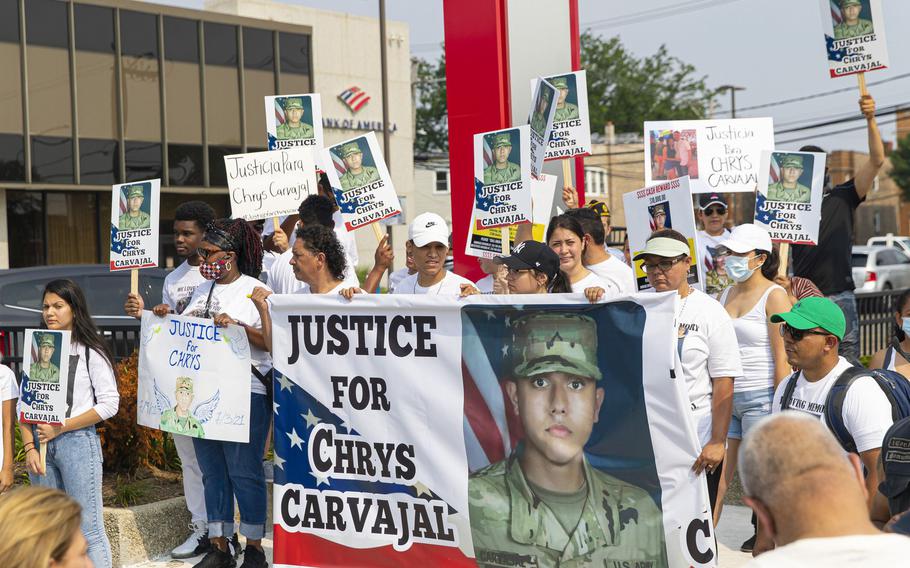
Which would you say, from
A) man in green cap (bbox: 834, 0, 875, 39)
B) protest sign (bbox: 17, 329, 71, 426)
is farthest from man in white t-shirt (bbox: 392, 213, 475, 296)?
man in green cap (bbox: 834, 0, 875, 39)

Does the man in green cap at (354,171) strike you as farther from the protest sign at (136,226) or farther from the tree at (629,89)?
the tree at (629,89)

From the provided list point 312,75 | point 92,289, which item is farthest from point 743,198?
point 92,289

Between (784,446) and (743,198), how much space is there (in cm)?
6581

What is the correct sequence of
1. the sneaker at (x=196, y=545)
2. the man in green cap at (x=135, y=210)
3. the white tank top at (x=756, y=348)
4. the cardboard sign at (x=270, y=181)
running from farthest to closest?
the cardboard sign at (x=270, y=181) → the man in green cap at (x=135, y=210) → the sneaker at (x=196, y=545) → the white tank top at (x=756, y=348)

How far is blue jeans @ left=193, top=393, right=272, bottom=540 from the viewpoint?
20.4ft

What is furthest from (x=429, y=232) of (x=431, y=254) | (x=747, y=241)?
(x=747, y=241)

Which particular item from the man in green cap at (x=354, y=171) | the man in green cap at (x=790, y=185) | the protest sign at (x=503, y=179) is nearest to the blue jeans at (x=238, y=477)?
the man in green cap at (x=354, y=171)

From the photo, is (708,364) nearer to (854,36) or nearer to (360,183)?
(360,183)

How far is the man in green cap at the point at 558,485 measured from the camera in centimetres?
482

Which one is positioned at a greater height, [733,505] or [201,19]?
[201,19]

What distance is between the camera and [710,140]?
7.90m

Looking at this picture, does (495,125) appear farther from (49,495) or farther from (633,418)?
(49,495)

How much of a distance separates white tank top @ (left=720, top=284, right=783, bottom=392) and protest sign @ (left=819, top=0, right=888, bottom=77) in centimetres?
235

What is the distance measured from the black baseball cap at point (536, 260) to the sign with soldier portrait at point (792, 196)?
1.93m
